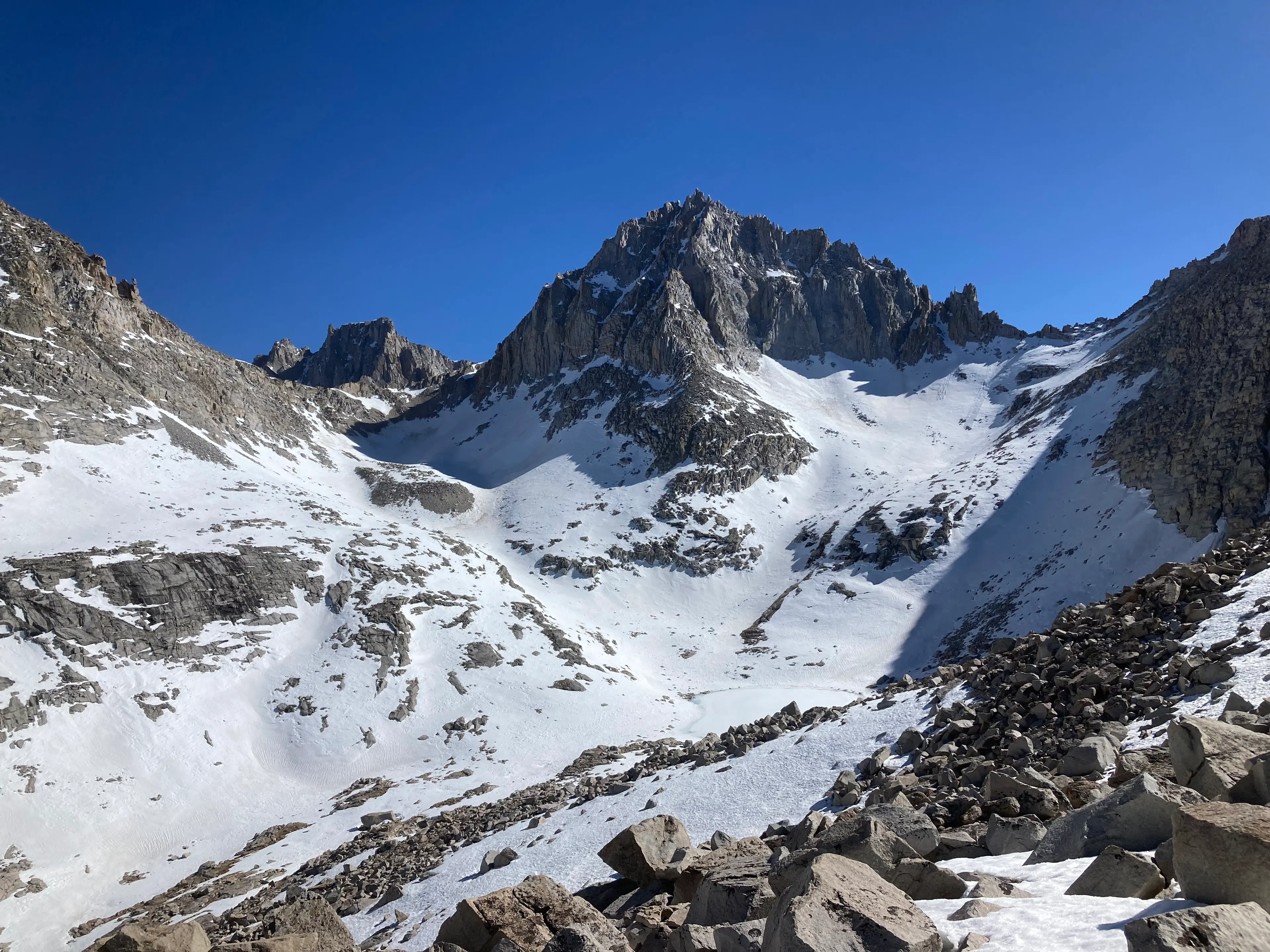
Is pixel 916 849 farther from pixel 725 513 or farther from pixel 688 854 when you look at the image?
pixel 725 513

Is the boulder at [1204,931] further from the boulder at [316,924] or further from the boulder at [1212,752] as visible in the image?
the boulder at [316,924]

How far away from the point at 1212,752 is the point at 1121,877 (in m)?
3.41

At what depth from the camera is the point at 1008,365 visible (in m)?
132

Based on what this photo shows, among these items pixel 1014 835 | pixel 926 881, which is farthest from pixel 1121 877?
pixel 1014 835

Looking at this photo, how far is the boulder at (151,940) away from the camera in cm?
864

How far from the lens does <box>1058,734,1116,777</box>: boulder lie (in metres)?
10.9

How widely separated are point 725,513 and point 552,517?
2280 cm

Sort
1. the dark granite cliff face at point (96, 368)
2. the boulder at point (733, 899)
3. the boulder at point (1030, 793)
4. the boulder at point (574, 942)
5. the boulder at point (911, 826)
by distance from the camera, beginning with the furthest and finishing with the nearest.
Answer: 1. the dark granite cliff face at point (96, 368)
2. the boulder at point (1030, 793)
3. the boulder at point (911, 826)
4. the boulder at point (733, 899)
5. the boulder at point (574, 942)

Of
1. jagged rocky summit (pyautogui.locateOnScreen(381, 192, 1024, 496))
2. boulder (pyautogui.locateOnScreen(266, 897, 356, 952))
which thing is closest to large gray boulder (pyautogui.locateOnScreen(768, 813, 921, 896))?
boulder (pyautogui.locateOnScreen(266, 897, 356, 952))

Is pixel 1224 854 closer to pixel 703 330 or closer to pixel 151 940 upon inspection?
pixel 151 940

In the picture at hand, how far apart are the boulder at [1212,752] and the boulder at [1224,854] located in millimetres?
2757

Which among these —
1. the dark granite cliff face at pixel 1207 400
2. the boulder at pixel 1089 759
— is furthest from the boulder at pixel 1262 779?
the dark granite cliff face at pixel 1207 400

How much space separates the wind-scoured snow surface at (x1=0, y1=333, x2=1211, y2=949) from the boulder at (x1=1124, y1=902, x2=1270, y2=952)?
1254 cm

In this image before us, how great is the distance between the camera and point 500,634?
4981 cm
